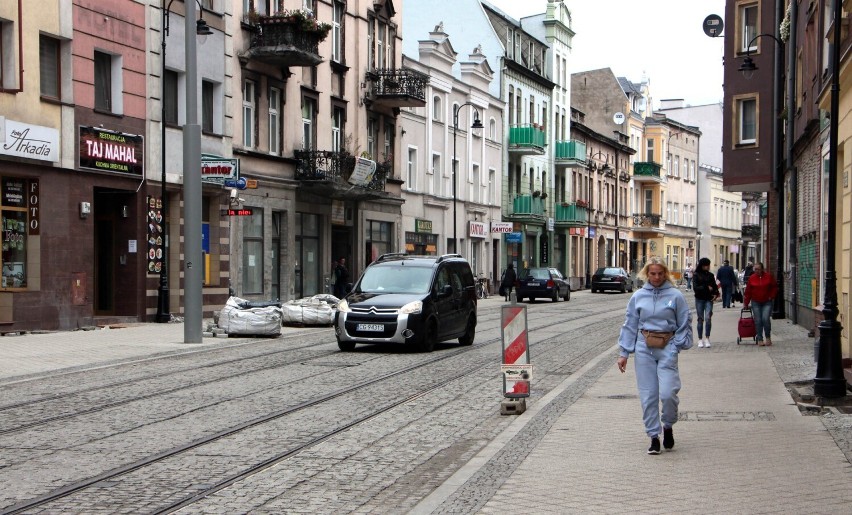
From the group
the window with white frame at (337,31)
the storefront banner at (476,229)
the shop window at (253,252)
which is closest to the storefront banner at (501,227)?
the storefront banner at (476,229)

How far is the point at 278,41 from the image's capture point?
36031mm

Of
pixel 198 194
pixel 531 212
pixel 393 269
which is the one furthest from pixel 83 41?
pixel 531 212

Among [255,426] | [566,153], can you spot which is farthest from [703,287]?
[566,153]

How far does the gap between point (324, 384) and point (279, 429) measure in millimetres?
4376

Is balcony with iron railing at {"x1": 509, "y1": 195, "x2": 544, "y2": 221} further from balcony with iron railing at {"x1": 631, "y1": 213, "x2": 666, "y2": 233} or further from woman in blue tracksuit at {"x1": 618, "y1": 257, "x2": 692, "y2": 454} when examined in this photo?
woman in blue tracksuit at {"x1": 618, "y1": 257, "x2": 692, "y2": 454}

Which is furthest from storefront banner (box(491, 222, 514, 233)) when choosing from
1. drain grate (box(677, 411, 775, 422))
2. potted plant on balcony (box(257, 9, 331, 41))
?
drain grate (box(677, 411, 775, 422))

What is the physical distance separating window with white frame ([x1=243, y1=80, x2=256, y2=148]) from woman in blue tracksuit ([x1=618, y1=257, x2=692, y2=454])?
1057 inches

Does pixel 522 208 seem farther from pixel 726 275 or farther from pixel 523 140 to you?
pixel 726 275

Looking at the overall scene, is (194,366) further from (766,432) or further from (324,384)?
(766,432)

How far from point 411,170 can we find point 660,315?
41596mm

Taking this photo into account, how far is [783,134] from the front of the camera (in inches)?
1393

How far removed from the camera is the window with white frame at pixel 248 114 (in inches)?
1420

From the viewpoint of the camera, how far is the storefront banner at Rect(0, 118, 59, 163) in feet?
81.3

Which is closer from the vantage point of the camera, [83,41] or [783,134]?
[83,41]
